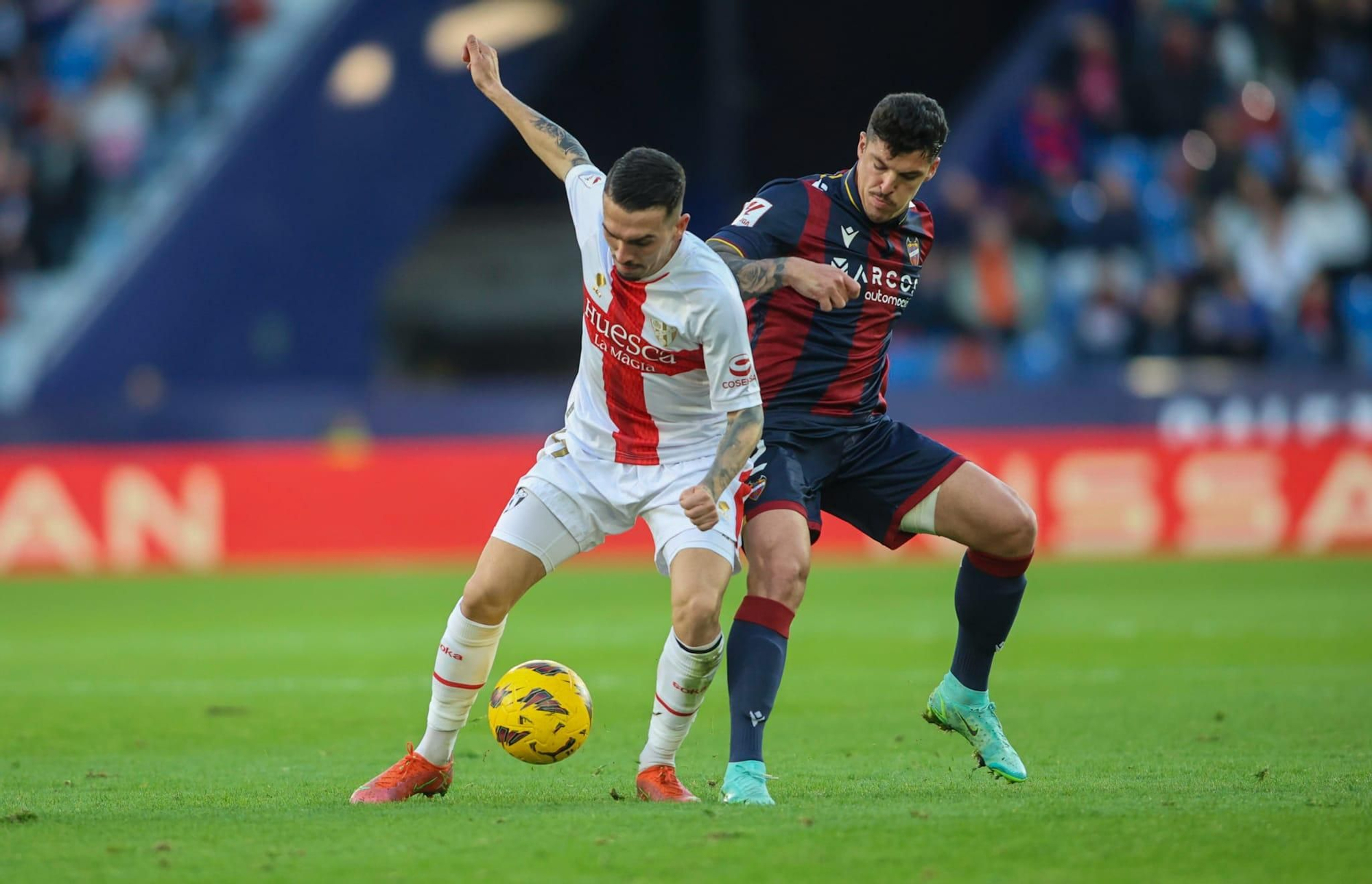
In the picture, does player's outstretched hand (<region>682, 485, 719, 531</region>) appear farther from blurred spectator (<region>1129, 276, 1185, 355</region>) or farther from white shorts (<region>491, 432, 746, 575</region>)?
blurred spectator (<region>1129, 276, 1185, 355</region>)

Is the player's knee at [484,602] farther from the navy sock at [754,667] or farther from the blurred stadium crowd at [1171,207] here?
the blurred stadium crowd at [1171,207]

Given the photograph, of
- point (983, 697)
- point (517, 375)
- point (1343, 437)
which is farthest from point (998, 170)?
point (983, 697)

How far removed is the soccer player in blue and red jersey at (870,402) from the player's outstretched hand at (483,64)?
40.3 inches

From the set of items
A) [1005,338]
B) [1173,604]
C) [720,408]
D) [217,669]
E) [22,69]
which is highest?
[22,69]

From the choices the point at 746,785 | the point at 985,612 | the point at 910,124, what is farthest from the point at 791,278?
the point at 746,785

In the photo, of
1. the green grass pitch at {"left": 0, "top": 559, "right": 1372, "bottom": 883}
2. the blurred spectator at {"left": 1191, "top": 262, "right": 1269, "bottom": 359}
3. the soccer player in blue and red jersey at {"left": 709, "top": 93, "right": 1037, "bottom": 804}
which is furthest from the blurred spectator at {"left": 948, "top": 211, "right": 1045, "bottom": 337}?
the soccer player in blue and red jersey at {"left": 709, "top": 93, "right": 1037, "bottom": 804}

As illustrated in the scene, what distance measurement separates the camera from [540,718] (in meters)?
6.13

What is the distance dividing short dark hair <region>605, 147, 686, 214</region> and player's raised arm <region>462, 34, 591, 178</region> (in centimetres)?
72

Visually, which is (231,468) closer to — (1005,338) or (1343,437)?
(1005,338)

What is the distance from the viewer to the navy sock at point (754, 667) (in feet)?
19.0

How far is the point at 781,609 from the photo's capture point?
598 centimetres

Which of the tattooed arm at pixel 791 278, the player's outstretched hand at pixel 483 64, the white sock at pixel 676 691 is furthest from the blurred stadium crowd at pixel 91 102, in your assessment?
the white sock at pixel 676 691

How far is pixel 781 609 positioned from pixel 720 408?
730 mm

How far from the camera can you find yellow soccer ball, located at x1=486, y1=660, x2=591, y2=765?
6.11 metres
